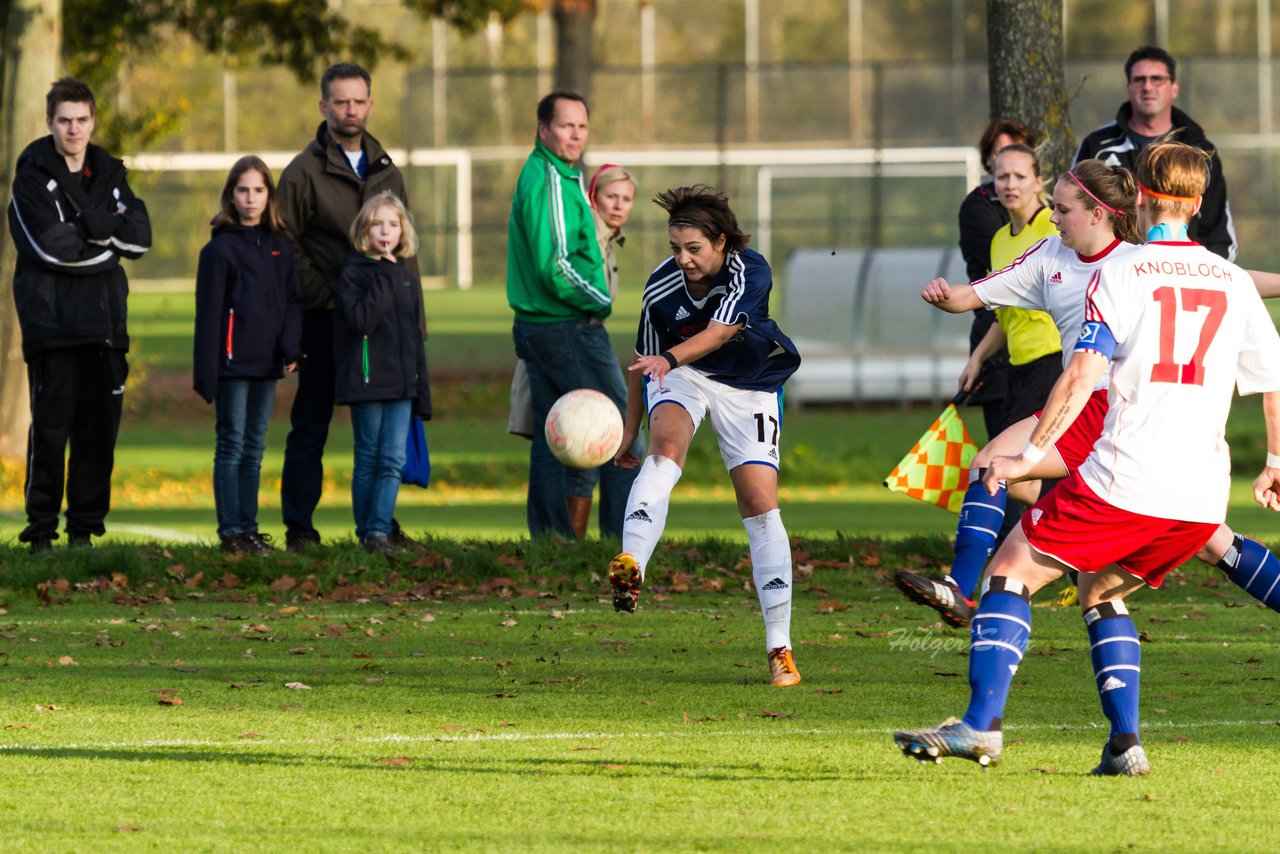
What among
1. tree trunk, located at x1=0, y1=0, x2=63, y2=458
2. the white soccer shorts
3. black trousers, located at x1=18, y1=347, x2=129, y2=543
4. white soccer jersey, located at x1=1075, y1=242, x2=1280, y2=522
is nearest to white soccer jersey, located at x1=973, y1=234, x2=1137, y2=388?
the white soccer shorts

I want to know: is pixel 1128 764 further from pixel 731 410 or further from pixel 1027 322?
pixel 1027 322

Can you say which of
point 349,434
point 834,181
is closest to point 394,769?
point 349,434

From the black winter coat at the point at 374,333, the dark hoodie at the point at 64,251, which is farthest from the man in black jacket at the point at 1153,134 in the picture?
the dark hoodie at the point at 64,251

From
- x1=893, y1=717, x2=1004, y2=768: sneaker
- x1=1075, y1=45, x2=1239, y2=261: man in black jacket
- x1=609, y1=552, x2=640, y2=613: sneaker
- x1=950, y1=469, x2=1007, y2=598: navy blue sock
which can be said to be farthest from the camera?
x1=1075, y1=45, x2=1239, y2=261: man in black jacket

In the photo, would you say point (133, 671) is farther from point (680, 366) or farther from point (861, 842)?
point (861, 842)

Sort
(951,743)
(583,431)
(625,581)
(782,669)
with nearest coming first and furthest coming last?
(951,743) → (625,581) → (782,669) → (583,431)

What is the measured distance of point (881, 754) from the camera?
587 cm

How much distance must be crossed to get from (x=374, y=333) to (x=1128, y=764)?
17.6ft

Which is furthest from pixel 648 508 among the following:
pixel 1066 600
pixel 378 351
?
pixel 378 351

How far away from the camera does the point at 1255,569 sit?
643 centimetres

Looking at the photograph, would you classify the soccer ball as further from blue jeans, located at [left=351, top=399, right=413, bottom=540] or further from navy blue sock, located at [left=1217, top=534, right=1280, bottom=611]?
navy blue sock, located at [left=1217, top=534, right=1280, bottom=611]

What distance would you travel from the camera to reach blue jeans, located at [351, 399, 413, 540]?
1002 centimetres

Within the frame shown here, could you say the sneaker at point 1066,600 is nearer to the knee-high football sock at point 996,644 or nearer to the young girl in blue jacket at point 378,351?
the young girl in blue jacket at point 378,351

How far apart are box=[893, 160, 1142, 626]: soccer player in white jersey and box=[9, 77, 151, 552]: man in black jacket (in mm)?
4667
